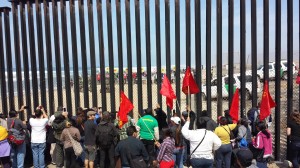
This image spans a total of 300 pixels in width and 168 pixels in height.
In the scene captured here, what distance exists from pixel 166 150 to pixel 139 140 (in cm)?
48

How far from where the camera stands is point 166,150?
543cm

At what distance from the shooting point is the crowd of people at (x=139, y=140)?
5.41 m

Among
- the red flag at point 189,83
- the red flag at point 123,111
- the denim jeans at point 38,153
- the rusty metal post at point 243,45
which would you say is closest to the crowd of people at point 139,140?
the denim jeans at point 38,153

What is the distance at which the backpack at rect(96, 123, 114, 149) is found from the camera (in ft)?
20.9

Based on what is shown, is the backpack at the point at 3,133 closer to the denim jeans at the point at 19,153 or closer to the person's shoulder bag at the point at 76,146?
the denim jeans at the point at 19,153

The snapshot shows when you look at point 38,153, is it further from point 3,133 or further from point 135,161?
point 135,161

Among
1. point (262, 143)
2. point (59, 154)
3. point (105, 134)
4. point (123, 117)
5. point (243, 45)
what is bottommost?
point (59, 154)

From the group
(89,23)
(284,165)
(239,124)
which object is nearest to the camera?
(239,124)

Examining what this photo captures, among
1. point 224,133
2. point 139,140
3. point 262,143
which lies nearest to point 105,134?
point 139,140

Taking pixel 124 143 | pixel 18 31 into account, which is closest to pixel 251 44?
pixel 124 143

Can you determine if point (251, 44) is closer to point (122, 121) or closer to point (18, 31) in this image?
point (122, 121)

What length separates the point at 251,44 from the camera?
24.6 feet

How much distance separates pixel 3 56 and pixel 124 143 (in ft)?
18.8

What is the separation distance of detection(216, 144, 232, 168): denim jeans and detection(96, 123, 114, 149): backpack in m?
2.10
